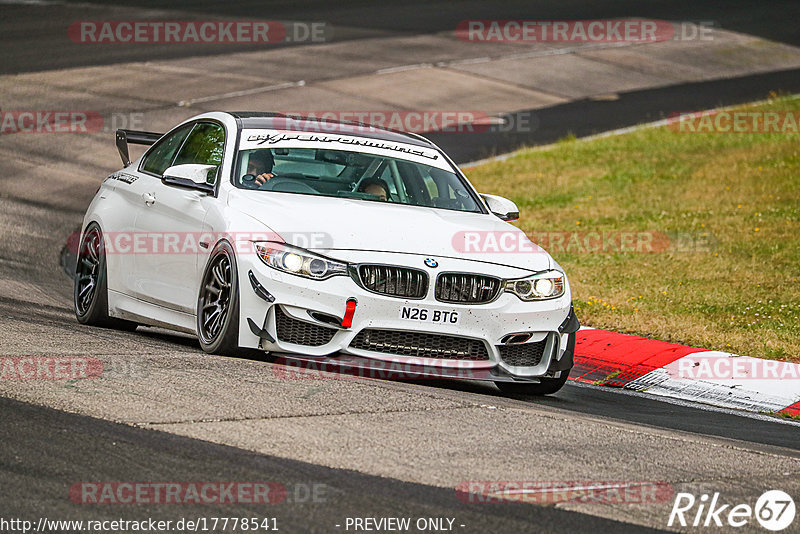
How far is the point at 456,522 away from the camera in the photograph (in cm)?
495

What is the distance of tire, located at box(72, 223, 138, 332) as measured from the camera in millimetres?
9266

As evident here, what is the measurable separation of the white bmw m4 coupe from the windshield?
0.01 metres

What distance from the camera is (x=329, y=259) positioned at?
7461 millimetres

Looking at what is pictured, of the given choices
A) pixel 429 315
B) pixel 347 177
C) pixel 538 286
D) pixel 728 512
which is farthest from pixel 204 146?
pixel 728 512

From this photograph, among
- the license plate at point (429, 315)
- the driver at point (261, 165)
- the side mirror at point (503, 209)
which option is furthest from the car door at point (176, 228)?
the side mirror at point (503, 209)

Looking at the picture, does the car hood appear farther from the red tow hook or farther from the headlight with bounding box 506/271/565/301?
the red tow hook

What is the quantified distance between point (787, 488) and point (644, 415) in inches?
87.4

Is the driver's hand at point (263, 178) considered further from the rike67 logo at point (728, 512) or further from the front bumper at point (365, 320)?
the rike67 logo at point (728, 512)

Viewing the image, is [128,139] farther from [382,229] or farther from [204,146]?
[382,229]

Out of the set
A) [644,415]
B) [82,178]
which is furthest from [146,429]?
[82,178]

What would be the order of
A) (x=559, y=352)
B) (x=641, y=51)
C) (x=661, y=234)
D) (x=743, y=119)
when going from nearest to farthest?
(x=559, y=352) → (x=661, y=234) → (x=743, y=119) → (x=641, y=51)

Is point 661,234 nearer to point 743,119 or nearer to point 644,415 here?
point 644,415

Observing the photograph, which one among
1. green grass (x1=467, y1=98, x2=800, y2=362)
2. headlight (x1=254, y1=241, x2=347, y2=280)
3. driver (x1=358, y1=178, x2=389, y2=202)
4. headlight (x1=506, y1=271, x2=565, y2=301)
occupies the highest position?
driver (x1=358, y1=178, x2=389, y2=202)

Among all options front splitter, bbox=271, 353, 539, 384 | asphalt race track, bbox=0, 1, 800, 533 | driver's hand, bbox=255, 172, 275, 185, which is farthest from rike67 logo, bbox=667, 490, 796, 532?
driver's hand, bbox=255, 172, 275, 185
